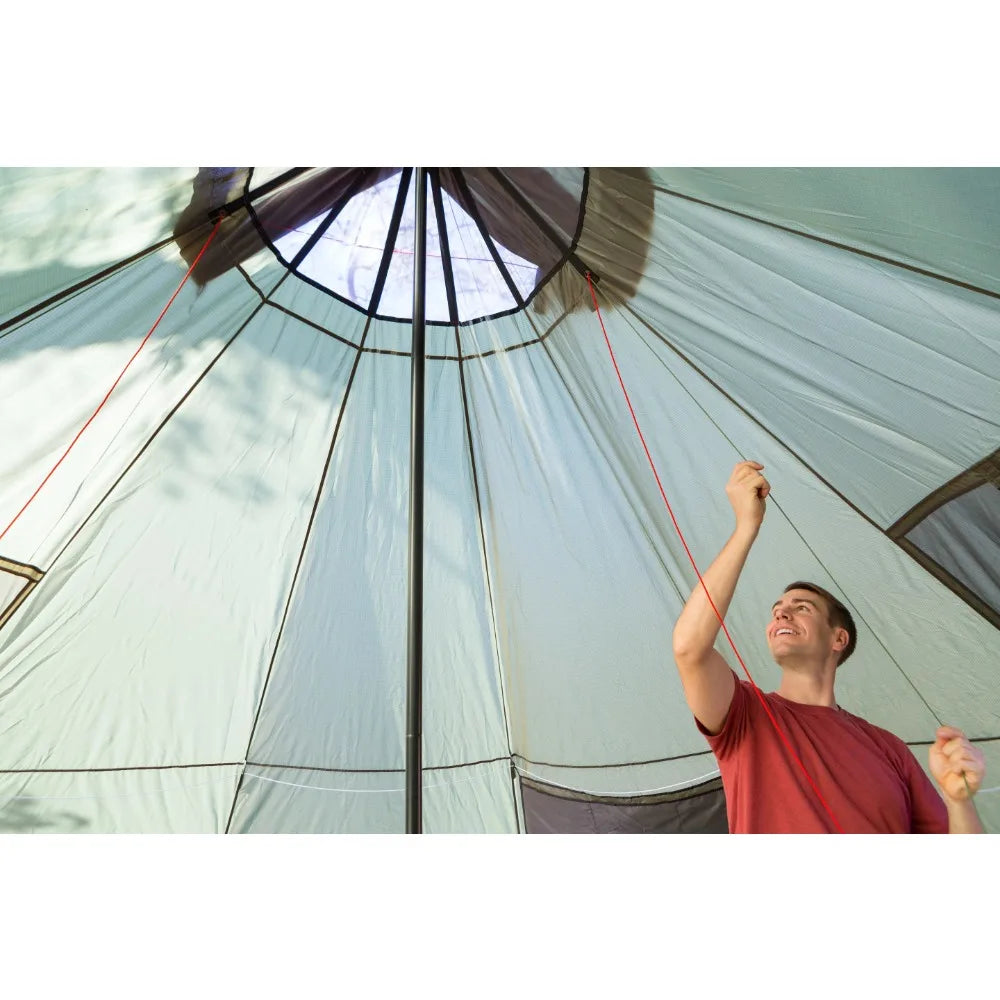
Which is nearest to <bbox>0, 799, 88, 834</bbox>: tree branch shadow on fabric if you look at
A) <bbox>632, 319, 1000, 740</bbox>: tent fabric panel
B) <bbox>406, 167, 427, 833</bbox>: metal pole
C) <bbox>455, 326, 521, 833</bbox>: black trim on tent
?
<bbox>406, 167, 427, 833</bbox>: metal pole

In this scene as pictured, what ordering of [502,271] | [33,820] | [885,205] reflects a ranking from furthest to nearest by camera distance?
[33,820], [502,271], [885,205]

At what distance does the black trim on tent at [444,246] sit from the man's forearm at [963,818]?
1.81m

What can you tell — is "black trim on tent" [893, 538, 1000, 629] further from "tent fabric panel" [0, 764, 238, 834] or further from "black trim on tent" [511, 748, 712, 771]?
"tent fabric panel" [0, 764, 238, 834]

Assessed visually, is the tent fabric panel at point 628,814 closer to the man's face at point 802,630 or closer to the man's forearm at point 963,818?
the man's face at point 802,630

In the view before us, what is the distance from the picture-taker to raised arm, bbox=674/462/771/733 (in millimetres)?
2029

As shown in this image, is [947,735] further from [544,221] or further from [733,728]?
[544,221]

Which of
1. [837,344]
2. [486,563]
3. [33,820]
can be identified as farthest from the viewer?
[486,563]

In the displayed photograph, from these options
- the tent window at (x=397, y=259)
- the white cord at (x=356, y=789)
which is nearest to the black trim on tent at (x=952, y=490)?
the tent window at (x=397, y=259)

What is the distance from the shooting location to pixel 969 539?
237cm

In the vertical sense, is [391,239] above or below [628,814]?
above

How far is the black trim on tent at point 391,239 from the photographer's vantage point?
240cm

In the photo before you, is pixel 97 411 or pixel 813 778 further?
pixel 97 411

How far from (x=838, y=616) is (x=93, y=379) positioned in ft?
7.08

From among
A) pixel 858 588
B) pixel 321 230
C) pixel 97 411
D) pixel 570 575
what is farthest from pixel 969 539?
pixel 97 411
